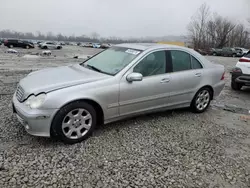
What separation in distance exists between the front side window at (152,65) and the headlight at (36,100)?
1552 mm

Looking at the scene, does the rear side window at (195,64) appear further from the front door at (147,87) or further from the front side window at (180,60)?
the front door at (147,87)

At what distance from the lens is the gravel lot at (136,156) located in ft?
8.85

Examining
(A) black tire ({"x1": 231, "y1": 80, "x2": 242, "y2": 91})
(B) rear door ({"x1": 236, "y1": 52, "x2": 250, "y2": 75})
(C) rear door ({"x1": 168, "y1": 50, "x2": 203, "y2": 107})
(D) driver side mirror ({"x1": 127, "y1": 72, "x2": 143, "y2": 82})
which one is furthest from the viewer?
(A) black tire ({"x1": 231, "y1": 80, "x2": 242, "y2": 91})

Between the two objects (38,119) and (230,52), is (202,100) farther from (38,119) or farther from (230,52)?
(230,52)

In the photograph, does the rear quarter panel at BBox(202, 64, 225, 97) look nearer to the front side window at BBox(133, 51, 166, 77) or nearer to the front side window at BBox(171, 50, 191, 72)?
the front side window at BBox(171, 50, 191, 72)

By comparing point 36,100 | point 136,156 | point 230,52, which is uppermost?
point 230,52

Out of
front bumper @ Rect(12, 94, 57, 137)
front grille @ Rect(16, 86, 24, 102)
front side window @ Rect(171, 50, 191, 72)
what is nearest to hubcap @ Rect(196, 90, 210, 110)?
front side window @ Rect(171, 50, 191, 72)

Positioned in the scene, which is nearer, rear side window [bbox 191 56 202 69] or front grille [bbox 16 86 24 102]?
front grille [bbox 16 86 24 102]

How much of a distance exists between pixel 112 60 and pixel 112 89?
2.79ft

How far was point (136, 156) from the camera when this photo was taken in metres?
3.23

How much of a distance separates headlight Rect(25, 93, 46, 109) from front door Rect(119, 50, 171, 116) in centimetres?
120

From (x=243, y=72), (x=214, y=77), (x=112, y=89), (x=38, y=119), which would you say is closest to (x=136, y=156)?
(x=112, y=89)

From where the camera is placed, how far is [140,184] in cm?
263

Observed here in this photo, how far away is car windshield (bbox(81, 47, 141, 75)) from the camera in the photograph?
402 centimetres
